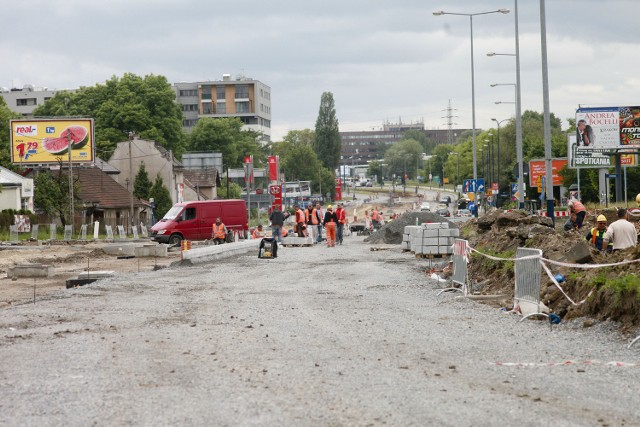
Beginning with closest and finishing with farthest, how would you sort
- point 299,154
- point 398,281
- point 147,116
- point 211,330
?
point 211,330 → point 398,281 → point 147,116 → point 299,154

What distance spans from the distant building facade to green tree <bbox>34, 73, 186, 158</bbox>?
6936 cm

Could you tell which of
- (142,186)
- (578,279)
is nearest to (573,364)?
(578,279)

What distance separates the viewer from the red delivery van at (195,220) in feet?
162

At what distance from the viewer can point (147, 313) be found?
1642 cm

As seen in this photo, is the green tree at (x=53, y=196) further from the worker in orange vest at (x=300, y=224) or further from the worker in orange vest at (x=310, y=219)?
the worker in orange vest at (x=300, y=224)

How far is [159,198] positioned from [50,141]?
11691mm

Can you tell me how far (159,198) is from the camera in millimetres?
85625

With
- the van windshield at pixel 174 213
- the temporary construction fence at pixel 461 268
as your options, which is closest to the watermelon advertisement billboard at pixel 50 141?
the van windshield at pixel 174 213

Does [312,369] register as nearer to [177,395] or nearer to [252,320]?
[177,395]

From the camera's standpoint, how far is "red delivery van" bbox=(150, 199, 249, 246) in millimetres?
49438

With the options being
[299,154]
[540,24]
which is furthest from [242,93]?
[540,24]

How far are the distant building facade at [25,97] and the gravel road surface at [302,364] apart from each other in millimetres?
162907

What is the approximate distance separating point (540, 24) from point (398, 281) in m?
13.7

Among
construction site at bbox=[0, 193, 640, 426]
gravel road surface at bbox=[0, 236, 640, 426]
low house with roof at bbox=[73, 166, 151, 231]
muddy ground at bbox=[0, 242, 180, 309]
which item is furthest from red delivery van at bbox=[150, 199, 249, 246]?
gravel road surface at bbox=[0, 236, 640, 426]
